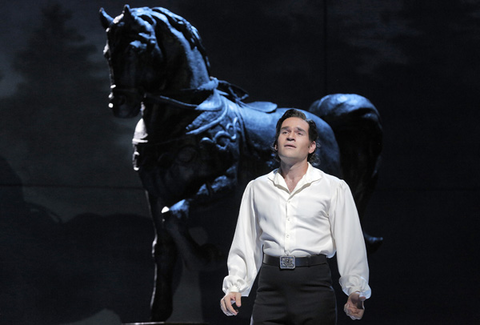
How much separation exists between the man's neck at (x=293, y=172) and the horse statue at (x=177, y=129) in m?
1.66

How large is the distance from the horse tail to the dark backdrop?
2.34 ft

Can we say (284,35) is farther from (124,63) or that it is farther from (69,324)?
(69,324)

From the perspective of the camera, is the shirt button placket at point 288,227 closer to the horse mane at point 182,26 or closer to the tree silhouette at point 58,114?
the horse mane at point 182,26

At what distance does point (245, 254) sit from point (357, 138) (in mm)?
2838

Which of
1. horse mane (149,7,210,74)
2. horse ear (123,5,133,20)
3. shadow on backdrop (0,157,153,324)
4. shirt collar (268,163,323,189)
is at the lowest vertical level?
shadow on backdrop (0,157,153,324)

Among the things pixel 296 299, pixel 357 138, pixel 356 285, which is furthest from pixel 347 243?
pixel 357 138

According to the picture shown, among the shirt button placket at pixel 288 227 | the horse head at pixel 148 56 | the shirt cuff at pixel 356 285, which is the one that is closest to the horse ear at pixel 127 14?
the horse head at pixel 148 56

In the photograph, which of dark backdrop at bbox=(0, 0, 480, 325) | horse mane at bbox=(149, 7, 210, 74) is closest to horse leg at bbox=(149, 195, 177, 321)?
dark backdrop at bbox=(0, 0, 480, 325)

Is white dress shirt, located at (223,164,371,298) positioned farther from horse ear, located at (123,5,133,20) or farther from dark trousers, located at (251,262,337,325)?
horse ear, located at (123,5,133,20)

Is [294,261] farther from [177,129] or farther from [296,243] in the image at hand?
[177,129]

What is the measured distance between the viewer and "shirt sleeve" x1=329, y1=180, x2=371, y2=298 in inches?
96.1

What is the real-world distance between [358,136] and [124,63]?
2097mm

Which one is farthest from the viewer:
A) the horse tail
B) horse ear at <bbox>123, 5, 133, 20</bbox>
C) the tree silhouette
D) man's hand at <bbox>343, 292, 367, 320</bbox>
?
the tree silhouette

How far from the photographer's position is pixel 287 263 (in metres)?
2.46
